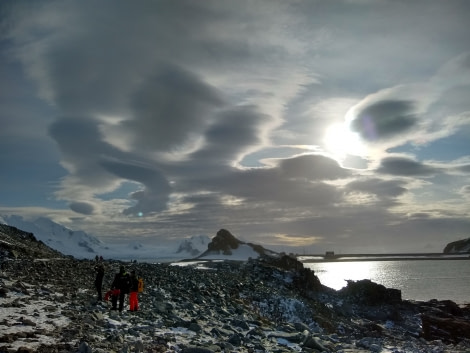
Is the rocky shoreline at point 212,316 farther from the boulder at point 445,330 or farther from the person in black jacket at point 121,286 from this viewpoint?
the person in black jacket at point 121,286

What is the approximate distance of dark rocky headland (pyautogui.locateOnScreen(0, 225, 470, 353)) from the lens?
14789 mm

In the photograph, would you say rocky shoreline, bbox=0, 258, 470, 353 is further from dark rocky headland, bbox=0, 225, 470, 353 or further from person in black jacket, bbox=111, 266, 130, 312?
person in black jacket, bbox=111, 266, 130, 312

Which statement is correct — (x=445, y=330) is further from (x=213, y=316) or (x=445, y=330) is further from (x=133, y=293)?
(x=133, y=293)

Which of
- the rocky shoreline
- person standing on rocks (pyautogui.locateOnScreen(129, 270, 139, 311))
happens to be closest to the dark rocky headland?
the rocky shoreline

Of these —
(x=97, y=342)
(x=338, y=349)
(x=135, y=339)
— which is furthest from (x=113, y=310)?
(x=338, y=349)

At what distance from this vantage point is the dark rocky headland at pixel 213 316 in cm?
1479

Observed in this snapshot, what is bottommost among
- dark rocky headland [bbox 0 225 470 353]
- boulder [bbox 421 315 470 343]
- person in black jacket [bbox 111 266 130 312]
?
boulder [bbox 421 315 470 343]

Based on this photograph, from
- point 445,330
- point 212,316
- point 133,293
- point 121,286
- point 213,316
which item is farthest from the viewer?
point 445,330

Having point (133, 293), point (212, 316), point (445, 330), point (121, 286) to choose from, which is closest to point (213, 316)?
point (212, 316)

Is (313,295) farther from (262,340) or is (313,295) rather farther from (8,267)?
(8,267)

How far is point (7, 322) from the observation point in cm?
1471

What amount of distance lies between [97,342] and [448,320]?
35211mm

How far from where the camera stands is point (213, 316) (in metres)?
23.7

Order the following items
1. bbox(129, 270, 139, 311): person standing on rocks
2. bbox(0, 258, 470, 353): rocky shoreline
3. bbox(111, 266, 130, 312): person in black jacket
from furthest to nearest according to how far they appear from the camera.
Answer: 1. bbox(129, 270, 139, 311): person standing on rocks
2. bbox(111, 266, 130, 312): person in black jacket
3. bbox(0, 258, 470, 353): rocky shoreline
